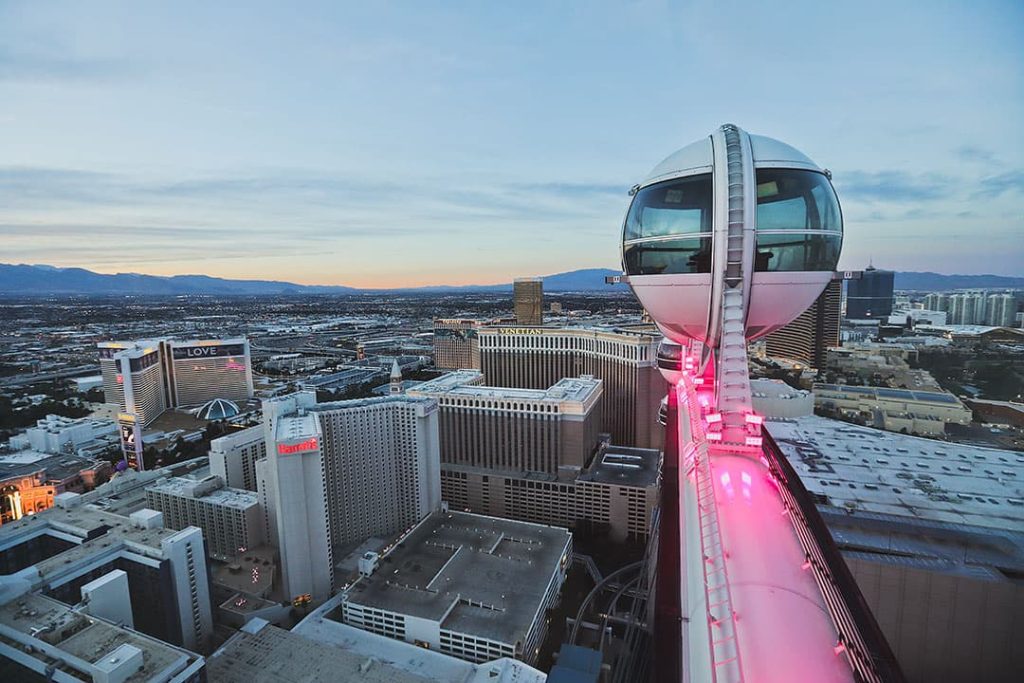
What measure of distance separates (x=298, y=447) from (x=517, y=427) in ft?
48.9

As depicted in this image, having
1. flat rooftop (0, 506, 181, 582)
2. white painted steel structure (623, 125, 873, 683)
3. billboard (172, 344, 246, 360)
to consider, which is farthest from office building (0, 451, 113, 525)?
white painted steel structure (623, 125, 873, 683)

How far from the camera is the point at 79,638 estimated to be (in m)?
14.6

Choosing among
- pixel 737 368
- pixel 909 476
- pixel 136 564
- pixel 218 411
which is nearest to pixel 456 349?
pixel 218 411

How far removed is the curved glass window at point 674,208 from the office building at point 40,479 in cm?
4002

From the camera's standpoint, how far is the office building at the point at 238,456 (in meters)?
30.8

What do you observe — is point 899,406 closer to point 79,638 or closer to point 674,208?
point 674,208

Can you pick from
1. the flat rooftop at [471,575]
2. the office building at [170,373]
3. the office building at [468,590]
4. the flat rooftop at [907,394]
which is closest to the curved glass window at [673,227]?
the office building at [468,590]

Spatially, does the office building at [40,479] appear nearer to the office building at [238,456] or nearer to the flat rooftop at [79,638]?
the office building at [238,456]

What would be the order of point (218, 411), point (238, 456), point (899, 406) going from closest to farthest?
point (238, 456) → point (899, 406) → point (218, 411)

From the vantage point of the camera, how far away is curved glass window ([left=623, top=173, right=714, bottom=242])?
4.93 metres

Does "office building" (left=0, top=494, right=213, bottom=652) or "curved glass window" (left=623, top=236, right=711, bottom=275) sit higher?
"curved glass window" (left=623, top=236, right=711, bottom=275)

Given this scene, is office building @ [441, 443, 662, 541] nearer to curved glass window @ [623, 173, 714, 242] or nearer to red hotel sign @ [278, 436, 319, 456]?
red hotel sign @ [278, 436, 319, 456]

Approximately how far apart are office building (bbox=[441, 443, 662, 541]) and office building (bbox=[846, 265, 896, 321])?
2697 inches

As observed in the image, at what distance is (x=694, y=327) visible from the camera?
5.62m
